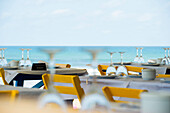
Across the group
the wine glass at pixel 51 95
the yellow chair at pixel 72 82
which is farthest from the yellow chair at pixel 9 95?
the yellow chair at pixel 72 82

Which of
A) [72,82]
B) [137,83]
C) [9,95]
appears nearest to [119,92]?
[9,95]

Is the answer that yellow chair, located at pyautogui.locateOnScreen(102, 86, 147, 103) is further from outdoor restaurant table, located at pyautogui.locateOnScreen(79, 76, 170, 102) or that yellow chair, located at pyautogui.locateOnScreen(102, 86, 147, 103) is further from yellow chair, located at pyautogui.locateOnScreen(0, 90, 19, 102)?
outdoor restaurant table, located at pyautogui.locateOnScreen(79, 76, 170, 102)

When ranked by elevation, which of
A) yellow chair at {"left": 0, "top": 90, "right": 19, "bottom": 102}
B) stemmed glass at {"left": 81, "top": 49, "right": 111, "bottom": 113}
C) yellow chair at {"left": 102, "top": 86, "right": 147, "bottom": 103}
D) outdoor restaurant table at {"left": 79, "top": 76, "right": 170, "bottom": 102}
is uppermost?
stemmed glass at {"left": 81, "top": 49, "right": 111, "bottom": 113}

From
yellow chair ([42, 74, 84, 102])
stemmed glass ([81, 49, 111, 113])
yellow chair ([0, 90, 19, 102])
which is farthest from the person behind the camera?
yellow chair ([42, 74, 84, 102])

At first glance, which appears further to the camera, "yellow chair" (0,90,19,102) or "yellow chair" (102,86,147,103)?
"yellow chair" (102,86,147,103)

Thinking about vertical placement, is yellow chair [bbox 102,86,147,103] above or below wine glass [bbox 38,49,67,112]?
below

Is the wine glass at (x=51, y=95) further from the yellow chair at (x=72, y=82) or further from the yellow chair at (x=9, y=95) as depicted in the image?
the yellow chair at (x=72, y=82)

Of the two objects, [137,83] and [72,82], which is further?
[137,83]

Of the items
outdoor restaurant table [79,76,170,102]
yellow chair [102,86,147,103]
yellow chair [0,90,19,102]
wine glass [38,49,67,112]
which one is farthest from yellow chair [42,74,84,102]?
wine glass [38,49,67,112]

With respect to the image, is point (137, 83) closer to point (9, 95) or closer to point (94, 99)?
point (9, 95)
